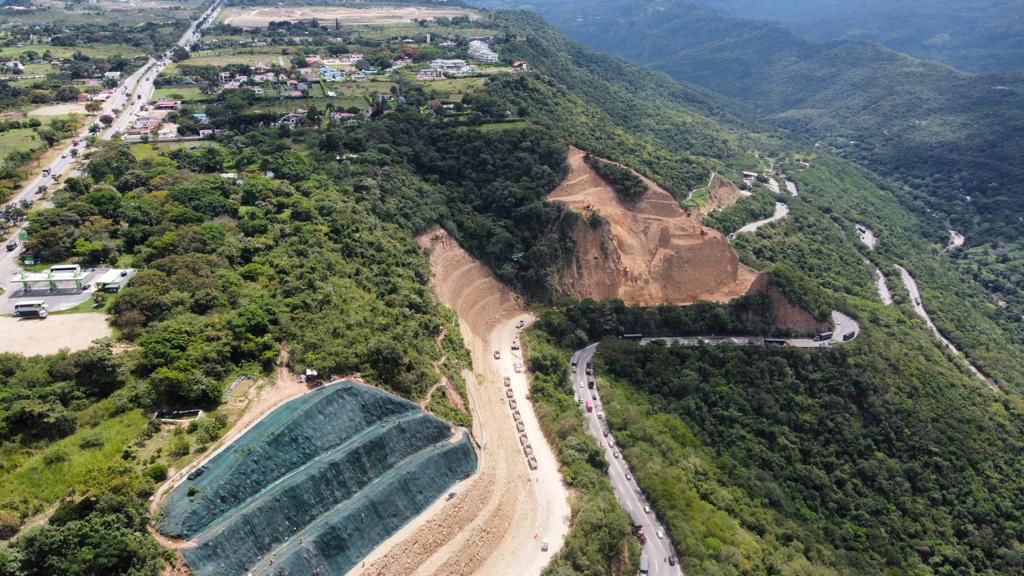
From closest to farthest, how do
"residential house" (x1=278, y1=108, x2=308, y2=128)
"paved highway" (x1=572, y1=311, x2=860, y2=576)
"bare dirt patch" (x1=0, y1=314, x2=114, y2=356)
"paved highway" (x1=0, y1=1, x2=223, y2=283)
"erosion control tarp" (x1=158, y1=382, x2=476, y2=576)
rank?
"erosion control tarp" (x1=158, y1=382, x2=476, y2=576), "bare dirt patch" (x1=0, y1=314, x2=114, y2=356), "paved highway" (x1=572, y1=311, x2=860, y2=576), "paved highway" (x1=0, y1=1, x2=223, y2=283), "residential house" (x1=278, y1=108, x2=308, y2=128)

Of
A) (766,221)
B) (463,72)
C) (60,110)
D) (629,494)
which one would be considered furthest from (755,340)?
(60,110)

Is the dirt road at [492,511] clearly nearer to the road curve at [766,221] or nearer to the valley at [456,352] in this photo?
the valley at [456,352]

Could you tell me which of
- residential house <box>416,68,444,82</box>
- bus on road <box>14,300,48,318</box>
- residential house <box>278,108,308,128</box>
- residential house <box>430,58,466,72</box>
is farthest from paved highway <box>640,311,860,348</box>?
residential house <box>430,58,466,72</box>

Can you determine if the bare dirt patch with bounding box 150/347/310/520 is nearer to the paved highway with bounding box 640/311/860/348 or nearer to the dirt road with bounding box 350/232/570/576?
the dirt road with bounding box 350/232/570/576

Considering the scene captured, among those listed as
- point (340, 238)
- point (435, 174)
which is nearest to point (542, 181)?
point (435, 174)

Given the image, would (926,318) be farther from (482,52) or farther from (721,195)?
(482,52)

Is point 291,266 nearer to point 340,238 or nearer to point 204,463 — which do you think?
point 340,238

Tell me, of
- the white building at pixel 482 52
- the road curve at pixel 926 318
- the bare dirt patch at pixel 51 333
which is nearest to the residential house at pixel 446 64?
the white building at pixel 482 52
